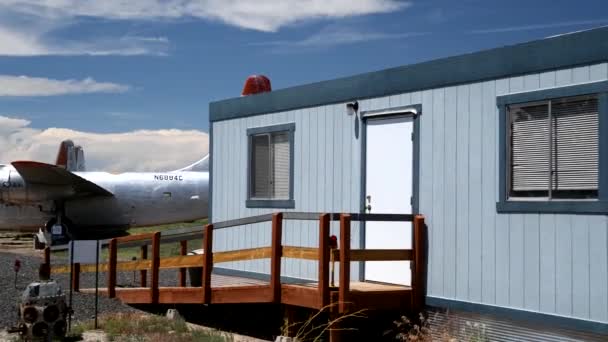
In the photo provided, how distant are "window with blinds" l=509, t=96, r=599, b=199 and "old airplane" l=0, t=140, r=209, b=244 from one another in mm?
24272

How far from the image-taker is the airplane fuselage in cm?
3191

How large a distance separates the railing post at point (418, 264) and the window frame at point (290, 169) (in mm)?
2603

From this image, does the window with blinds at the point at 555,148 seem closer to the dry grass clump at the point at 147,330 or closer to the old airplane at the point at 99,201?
the dry grass clump at the point at 147,330

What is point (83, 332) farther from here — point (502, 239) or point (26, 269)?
point (26, 269)

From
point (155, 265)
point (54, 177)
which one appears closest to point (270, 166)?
point (155, 265)

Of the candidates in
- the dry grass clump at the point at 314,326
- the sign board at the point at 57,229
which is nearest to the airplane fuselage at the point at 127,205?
the sign board at the point at 57,229

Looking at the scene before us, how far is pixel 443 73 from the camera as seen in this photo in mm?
9398

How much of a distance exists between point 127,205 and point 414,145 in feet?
79.6

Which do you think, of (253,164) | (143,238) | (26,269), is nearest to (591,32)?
(253,164)

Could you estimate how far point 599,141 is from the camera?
766cm

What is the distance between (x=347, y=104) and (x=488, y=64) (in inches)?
92.7

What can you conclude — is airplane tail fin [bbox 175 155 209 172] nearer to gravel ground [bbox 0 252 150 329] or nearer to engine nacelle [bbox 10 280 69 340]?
gravel ground [bbox 0 252 150 329]

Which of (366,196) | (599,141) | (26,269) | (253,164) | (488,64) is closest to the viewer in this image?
(599,141)

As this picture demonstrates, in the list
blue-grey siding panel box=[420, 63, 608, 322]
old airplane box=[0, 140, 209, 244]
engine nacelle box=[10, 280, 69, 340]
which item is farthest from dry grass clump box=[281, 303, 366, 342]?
old airplane box=[0, 140, 209, 244]
